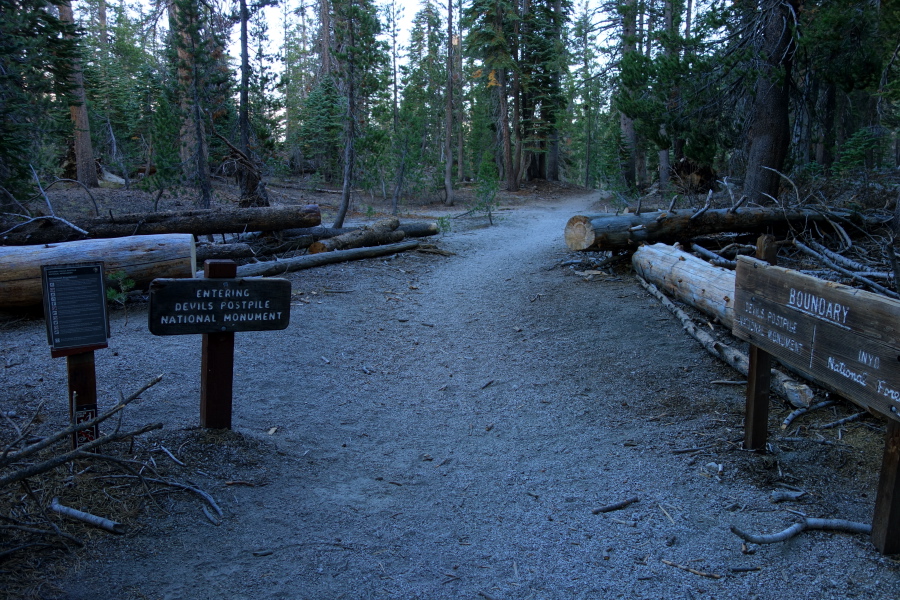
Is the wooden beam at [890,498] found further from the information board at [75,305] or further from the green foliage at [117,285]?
the green foliage at [117,285]

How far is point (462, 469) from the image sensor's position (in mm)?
4723

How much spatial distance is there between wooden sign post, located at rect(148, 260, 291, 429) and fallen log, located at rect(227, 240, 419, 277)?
232 inches

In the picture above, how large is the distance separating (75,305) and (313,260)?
7.89 metres

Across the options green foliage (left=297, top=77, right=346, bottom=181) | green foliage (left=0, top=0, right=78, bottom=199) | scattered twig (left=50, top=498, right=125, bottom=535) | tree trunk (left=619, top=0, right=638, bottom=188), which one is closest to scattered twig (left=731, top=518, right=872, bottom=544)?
scattered twig (left=50, top=498, right=125, bottom=535)

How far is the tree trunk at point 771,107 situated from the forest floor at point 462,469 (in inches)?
208

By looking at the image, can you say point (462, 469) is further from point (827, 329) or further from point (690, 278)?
point (690, 278)

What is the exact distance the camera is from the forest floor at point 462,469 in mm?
3180

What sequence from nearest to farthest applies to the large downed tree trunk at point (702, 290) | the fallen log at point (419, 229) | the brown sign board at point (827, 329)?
the brown sign board at point (827, 329)
the large downed tree trunk at point (702, 290)
the fallen log at point (419, 229)

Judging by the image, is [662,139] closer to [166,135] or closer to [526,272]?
[526,272]

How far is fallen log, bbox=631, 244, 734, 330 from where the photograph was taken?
7.36 m

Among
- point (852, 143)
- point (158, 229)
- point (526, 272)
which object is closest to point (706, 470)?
point (526, 272)

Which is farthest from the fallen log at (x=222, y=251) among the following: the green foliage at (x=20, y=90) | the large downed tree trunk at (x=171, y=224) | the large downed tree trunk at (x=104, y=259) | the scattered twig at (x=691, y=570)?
the scattered twig at (x=691, y=570)

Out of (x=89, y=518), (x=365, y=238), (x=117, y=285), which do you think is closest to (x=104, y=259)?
(x=117, y=285)

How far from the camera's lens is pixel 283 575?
315cm
